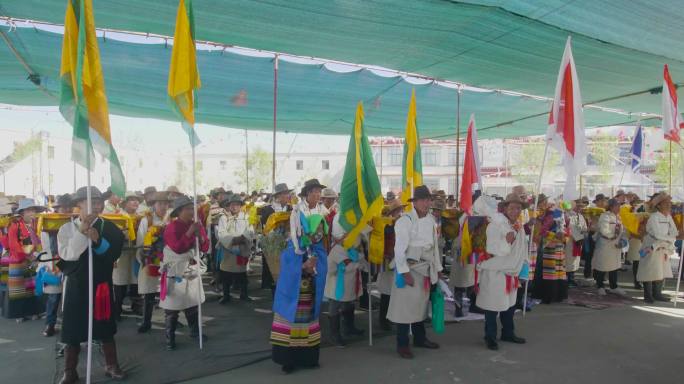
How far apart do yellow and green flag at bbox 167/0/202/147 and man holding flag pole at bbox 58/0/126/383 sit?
2.52 feet

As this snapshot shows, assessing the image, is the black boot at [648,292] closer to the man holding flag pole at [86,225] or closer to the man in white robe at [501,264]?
the man in white robe at [501,264]

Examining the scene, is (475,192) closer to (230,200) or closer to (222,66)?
(230,200)

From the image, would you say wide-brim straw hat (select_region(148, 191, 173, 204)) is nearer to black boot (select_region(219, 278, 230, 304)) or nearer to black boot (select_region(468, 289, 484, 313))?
black boot (select_region(219, 278, 230, 304))

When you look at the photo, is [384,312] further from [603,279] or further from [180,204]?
[603,279]

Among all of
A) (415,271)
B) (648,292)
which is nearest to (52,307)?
(415,271)

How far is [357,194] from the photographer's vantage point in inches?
188

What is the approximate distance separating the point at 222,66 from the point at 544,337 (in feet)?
19.9

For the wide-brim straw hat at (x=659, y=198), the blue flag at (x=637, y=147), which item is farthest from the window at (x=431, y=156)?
the wide-brim straw hat at (x=659, y=198)

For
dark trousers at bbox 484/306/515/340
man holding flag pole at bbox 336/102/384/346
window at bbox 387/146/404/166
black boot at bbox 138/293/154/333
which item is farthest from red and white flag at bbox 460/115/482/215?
window at bbox 387/146/404/166

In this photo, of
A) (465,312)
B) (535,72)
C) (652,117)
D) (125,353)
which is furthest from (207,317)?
(652,117)

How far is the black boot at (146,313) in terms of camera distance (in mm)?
5457

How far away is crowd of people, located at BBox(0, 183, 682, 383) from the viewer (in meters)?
3.95

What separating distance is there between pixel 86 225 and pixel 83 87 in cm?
114

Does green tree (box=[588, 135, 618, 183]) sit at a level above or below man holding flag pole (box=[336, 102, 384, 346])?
above
